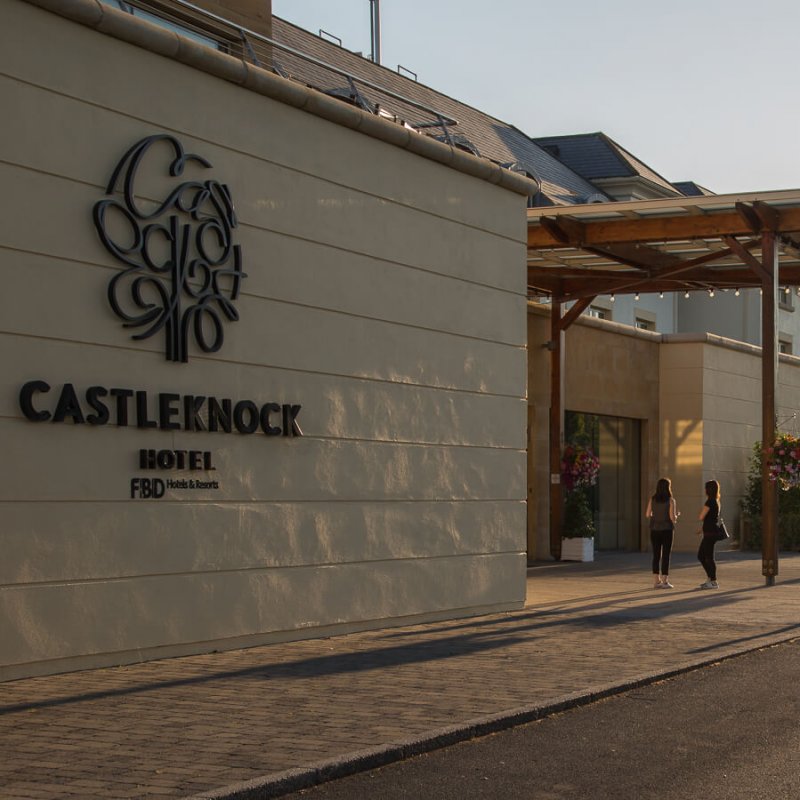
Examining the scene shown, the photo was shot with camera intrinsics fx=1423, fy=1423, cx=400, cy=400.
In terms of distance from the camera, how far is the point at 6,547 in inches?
415

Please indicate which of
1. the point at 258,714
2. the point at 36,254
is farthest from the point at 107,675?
the point at 36,254

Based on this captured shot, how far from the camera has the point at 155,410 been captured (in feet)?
39.1

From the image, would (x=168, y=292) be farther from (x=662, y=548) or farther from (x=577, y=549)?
(x=577, y=549)

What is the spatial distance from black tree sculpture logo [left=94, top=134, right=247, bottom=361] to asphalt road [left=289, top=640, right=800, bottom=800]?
4.81 metres

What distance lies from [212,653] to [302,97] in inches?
209

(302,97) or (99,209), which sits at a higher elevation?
(302,97)

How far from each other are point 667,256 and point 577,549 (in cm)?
564

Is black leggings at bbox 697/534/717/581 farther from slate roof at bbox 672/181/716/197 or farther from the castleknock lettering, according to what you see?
slate roof at bbox 672/181/716/197

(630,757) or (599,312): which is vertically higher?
(599,312)

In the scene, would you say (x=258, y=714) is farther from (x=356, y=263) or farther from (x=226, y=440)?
(x=356, y=263)

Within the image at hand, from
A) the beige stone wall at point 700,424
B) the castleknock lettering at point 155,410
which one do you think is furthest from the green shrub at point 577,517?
the castleknock lettering at point 155,410

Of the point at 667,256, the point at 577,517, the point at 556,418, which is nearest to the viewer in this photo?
the point at 667,256

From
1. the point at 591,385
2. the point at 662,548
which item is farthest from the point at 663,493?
the point at 591,385

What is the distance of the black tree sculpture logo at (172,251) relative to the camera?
11.7 metres
